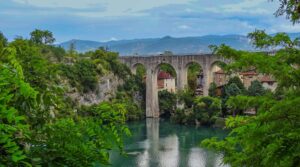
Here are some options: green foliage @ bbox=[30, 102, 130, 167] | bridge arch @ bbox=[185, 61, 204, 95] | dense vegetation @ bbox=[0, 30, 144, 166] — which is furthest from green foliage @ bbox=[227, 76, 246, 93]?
green foliage @ bbox=[30, 102, 130, 167]

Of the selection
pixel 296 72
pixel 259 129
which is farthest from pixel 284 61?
pixel 259 129

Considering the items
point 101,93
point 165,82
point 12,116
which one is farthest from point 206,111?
point 12,116

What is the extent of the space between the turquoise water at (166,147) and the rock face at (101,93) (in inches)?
133

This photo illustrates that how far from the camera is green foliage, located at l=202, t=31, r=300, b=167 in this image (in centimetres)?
377

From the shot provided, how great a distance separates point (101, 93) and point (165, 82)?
9.03 metres

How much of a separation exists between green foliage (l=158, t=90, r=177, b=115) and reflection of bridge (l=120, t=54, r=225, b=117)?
564mm

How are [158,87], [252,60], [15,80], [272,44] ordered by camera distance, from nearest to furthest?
[15,80], [252,60], [272,44], [158,87]

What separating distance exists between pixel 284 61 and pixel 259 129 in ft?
2.93

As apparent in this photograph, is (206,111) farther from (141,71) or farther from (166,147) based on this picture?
(141,71)

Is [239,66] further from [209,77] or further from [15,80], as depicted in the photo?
[209,77]

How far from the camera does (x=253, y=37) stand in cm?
489

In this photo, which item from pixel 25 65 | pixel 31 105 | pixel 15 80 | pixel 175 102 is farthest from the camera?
pixel 175 102

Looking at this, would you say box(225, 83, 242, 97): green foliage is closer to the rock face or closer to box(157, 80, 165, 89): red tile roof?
the rock face

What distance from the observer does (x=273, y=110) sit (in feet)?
12.8
